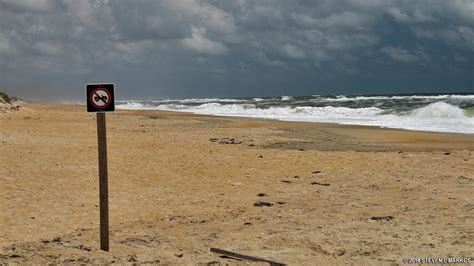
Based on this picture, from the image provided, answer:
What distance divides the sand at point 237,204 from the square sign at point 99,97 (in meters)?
1.71

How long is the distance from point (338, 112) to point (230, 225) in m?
41.7

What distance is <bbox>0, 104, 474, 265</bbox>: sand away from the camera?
253 inches

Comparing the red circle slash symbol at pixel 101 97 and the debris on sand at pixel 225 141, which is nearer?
the red circle slash symbol at pixel 101 97

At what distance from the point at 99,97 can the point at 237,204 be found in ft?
13.0

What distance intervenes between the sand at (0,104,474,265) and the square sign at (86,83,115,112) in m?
1.71

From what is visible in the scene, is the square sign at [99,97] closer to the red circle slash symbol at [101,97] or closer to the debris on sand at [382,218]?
the red circle slash symbol at [101,97]

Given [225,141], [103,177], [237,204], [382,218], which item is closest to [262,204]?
[237,204]

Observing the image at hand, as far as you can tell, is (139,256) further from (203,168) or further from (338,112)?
(338,112)

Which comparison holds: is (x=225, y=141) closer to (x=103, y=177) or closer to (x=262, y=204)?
(x=262, y=204)

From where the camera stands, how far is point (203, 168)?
43.3 feet

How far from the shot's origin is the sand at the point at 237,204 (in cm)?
643

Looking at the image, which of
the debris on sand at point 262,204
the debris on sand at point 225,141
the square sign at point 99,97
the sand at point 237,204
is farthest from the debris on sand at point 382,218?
the debris on sand at point 225,141

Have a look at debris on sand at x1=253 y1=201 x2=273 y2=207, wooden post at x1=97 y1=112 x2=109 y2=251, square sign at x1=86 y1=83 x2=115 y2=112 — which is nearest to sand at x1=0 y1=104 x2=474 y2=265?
debris on sand at x1=253 y1=201 x2=273 y2=207

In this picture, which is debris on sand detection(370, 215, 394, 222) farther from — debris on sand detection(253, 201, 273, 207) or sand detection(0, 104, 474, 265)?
debris on sand detection(253, 201, 273, 207)
